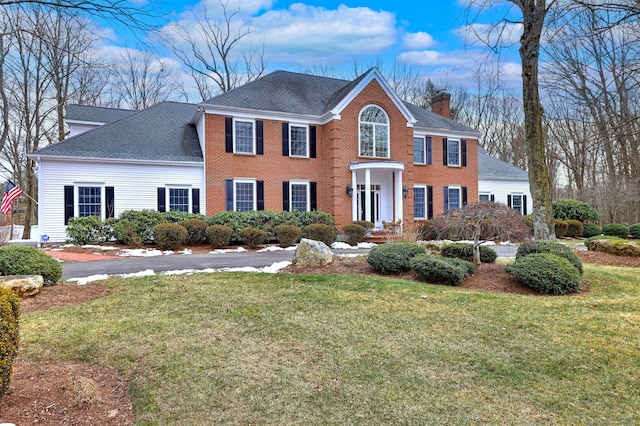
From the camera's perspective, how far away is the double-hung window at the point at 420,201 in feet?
73.0

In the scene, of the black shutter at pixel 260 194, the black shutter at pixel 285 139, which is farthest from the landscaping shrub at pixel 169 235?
the black shutter at pixel 285 139

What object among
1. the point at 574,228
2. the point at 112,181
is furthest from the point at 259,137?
the point at 574,228

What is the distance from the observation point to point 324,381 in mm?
3545

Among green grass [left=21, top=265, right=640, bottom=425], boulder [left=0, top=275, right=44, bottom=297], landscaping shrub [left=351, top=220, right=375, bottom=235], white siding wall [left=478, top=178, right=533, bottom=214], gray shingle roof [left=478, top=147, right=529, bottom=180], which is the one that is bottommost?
green grass [left=21, top=265, right=640, bottom=425]

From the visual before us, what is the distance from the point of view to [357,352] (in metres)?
4.14

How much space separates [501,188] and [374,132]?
11451mm

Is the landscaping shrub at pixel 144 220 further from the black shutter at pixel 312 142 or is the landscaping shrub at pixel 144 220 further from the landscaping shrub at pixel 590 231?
the landscaping shrub at pixel 590 231

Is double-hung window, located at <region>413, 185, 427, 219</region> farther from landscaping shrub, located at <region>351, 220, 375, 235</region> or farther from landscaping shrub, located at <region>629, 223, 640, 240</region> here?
landscaping shrub, located at <region>629, 223, 640, 240</region>

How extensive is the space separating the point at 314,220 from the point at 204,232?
16.2 ft

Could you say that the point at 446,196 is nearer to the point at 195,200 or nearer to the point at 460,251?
the point at 195,200

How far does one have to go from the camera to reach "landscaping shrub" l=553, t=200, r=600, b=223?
21.8m

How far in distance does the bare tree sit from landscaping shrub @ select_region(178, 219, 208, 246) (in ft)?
62.3

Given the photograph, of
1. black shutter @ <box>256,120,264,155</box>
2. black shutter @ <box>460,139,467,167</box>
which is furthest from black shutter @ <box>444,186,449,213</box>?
black shutter @ <box>256,120,264,155</box>

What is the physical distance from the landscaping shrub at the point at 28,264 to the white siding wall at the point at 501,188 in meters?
24.1
